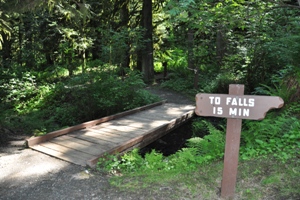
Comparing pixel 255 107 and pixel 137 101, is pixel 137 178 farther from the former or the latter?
pixel 137 101

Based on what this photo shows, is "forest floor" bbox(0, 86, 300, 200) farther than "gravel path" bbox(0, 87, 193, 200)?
No

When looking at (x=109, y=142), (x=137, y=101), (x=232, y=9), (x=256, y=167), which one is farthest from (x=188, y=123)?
(x=256, y=167)

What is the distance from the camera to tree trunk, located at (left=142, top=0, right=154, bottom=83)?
14.6 m

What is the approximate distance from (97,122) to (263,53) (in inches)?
256

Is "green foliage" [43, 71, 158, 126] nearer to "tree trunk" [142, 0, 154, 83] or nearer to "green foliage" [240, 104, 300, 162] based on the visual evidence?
"green foliage" [240, 104, 300, 162]

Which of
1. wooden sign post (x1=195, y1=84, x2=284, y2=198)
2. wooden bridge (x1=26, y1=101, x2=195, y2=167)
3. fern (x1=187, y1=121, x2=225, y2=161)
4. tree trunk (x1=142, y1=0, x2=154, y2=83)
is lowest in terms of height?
wooden bridge (x1=26, y1=101, x2=195, y2=167)

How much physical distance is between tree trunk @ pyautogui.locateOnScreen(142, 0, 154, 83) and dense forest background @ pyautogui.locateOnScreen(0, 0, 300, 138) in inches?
2.2

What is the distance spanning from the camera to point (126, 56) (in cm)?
1195

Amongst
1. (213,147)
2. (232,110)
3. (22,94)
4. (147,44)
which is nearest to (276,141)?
(213,147)

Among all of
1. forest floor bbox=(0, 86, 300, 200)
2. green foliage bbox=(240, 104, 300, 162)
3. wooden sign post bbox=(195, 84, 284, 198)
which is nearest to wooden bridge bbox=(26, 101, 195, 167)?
forest floor bbox=(0, 86, 300, 200)

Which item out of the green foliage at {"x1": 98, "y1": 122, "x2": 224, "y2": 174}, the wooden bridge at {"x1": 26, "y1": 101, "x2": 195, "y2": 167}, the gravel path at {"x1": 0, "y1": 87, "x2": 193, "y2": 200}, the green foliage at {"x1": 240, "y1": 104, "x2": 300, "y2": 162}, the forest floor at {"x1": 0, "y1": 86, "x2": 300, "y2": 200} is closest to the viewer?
the forest floor at {"x1": 0, "y1": 86, "x2": 300, "y2": 200}

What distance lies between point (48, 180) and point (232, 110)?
2.93 m

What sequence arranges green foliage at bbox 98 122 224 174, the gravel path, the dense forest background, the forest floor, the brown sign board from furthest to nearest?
the dense forest background → green foliage at bbox 98 122 224 174 → the gravel path → the forest floor → the brown sign board

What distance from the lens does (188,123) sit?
9.19 m
